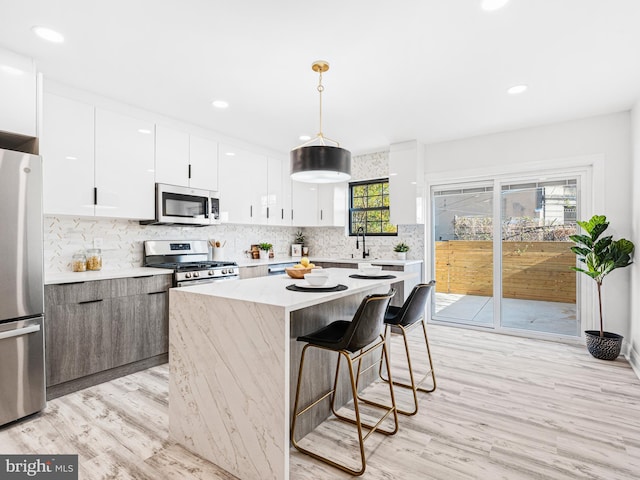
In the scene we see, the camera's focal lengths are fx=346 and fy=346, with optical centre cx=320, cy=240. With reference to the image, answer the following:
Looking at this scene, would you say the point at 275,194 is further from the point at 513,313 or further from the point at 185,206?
the point at 513,313

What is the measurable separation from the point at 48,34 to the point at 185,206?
1877 mm

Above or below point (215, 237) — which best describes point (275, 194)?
above

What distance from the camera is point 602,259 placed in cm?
342

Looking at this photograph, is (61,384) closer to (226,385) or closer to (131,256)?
(131,256)

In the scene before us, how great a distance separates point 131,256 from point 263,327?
273cm

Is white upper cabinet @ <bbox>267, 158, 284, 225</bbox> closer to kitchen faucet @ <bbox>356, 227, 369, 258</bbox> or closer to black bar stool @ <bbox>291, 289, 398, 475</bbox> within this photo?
kitchen faucet @ <bbox>356, 227, 369, 258</bbox>

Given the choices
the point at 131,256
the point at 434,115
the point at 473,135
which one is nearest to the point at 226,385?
the point at 131,256

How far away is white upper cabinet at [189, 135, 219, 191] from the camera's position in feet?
13.0

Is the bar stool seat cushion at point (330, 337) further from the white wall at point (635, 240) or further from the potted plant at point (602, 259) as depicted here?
the white wall at point (635, 240)

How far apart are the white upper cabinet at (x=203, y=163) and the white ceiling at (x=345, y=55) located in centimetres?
35

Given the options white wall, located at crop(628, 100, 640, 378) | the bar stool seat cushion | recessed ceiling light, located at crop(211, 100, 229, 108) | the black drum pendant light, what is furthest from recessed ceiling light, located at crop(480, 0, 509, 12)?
white wall, located at crop(628, 100, 640, 378)

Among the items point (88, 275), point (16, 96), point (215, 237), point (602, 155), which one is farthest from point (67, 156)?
point (602, 155)

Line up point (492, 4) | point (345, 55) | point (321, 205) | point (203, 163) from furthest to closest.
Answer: point (321, 205), point (203, 163), point (345, 55), point (492, 4)

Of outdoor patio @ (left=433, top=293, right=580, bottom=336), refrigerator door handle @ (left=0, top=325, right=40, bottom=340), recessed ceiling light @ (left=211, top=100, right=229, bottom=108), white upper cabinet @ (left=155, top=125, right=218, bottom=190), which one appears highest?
recessed ceiling light @ (left=211, top=100, right=229, bottom=108)
